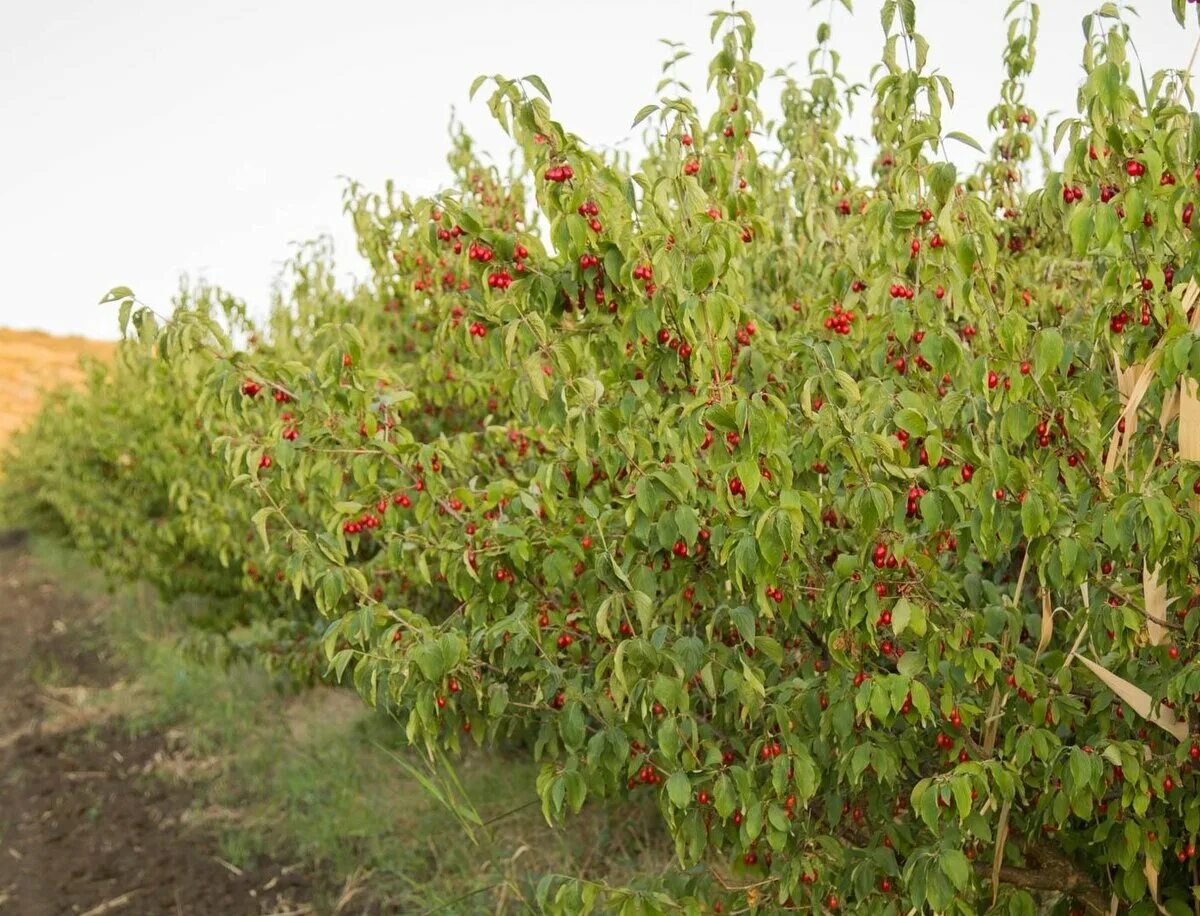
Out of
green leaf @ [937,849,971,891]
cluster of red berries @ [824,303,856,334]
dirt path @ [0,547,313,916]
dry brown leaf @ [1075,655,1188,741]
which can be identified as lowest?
dirt path @ [0,547,313,916]

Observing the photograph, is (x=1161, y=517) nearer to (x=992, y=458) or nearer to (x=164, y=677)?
(x=992, y=458)

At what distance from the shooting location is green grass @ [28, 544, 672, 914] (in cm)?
659

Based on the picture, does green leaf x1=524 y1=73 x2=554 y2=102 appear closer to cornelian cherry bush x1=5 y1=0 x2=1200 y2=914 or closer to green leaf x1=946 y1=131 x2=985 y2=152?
cornelian cherry bush x1=5 y1=0 x2=1200 y2=914

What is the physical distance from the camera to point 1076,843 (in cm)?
370

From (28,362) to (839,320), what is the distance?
6134cm

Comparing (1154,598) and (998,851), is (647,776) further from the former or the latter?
(1154,598)

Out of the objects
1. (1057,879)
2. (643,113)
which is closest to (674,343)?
(643,113)

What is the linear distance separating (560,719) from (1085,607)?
1.48m

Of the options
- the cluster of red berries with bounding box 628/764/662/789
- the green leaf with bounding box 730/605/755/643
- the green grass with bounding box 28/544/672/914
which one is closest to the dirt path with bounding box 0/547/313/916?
the green grass with bounding box 28/544/672/914

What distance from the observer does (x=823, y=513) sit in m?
3.54

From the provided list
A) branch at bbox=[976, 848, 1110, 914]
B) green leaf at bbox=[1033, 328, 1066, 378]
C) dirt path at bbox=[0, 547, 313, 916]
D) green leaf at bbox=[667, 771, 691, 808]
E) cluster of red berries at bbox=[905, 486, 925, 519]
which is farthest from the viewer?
dirt path at bbox=[0, 547, 313, 916]

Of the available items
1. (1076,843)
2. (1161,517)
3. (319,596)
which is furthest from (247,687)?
(1161,517)

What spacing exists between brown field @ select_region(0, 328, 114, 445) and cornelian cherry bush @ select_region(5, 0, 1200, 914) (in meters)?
43.5

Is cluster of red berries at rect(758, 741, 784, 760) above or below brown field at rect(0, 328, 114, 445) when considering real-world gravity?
below
